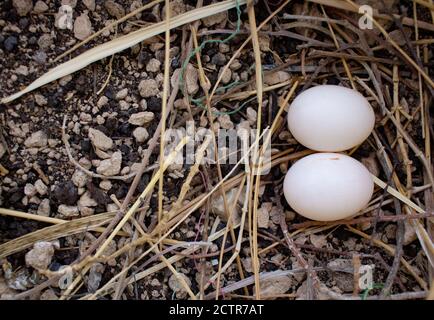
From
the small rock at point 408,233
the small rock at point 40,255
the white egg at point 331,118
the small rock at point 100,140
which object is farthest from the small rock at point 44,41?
the small rock at point 408,233

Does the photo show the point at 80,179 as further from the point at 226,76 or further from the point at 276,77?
the point at 276,77

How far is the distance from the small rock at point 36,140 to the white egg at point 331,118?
55 cm

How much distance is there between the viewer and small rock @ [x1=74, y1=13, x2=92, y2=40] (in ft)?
3.99

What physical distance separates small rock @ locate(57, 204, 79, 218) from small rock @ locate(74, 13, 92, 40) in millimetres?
377

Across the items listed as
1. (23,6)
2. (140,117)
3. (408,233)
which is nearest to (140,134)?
(140,117)

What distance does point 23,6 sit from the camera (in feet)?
3.91

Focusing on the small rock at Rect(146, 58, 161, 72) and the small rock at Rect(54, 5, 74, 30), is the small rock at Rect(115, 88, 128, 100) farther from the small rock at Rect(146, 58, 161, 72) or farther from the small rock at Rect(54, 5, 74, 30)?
the small rock at Rect(54, 5, 74, 30)

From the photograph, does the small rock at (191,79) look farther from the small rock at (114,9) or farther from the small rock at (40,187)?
the small rock at (40,187)

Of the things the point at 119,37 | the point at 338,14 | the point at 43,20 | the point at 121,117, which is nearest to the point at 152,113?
the point at 121,117

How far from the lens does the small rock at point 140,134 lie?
121 centimetres

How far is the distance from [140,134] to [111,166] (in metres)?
0.10

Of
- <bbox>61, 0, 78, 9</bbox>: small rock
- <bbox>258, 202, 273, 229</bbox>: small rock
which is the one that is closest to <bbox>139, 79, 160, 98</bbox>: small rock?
<bbox>61, 0, 78, 9</bbox>: small rock

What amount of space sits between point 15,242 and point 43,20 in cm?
49
